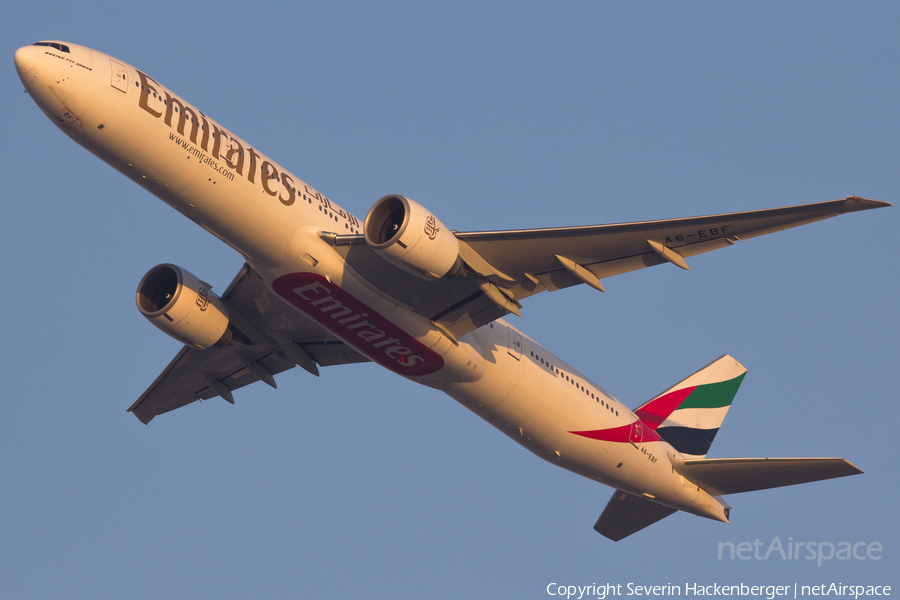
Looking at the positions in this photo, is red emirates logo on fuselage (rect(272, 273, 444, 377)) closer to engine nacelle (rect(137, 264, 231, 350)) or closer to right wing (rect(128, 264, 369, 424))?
right wing (rect(128, 264, 369, 424))

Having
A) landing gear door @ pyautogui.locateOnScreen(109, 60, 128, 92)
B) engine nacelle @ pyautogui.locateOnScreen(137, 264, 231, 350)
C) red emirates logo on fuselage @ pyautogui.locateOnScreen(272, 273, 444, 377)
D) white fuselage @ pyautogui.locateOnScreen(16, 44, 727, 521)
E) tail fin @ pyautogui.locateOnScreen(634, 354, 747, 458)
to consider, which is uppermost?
tail fin @ pyautogui.locateOnScreen(634, 354, 747, 458)

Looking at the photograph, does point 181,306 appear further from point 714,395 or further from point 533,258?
point 714,395

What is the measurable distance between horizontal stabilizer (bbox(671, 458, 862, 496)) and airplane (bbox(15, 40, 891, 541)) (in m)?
0.06

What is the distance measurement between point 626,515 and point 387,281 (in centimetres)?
1467

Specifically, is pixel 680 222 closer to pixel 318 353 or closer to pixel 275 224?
pixel 275 224

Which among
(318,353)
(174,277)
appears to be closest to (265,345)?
(318,353)

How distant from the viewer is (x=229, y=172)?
76.3ft

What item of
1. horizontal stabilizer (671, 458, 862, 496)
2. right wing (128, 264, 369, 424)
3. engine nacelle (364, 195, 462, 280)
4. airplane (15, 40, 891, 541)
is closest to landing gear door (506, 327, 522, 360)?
airplane (15, 40, 891, 541)

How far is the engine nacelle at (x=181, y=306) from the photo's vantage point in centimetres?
2773

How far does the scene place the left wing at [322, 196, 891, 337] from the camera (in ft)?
74.2

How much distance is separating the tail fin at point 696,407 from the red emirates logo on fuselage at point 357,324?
34.0ft

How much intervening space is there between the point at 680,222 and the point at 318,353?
1406 centimetres

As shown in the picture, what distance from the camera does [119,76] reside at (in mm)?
22125

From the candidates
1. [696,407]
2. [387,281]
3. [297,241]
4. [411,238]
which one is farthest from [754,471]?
[297,241]
